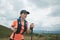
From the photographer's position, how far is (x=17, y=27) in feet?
33.3

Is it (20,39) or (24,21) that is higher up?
(24,21)

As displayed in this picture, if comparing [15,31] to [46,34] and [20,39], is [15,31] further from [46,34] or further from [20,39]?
[46,34]

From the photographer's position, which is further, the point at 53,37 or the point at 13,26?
the point at 53,37

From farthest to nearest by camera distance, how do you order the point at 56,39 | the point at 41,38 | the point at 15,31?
the point at 41,38 < the point at 56,39 < the point at 15,31

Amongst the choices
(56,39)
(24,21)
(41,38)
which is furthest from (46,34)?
(24,21)

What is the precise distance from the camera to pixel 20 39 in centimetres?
1031

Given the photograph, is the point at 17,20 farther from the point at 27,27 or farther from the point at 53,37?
the point at 53,37

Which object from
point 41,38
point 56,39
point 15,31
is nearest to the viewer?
point 15,31

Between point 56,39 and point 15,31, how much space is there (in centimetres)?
1223

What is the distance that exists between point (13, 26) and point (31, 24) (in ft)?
2.76

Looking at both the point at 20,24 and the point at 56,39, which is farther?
the point at 56,39

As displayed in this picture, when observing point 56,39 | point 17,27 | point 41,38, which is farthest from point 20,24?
point 41,38

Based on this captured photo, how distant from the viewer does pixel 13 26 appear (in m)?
10.2

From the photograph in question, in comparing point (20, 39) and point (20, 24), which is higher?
point (20, 24)
